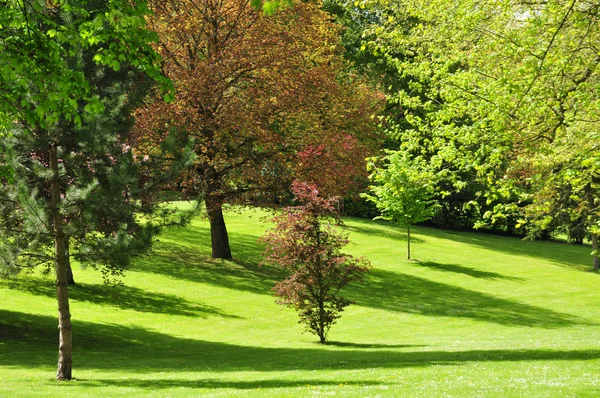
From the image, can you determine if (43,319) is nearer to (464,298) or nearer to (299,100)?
(299,100)

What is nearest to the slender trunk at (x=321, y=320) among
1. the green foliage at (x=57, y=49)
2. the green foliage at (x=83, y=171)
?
the green foliage at (x=83, y=171)

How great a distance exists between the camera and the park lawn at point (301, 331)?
1273cm

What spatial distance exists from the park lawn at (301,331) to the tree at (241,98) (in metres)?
4.39

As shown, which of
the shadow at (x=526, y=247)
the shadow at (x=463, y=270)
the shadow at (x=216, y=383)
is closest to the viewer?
the shadow at (x=216, y=383)

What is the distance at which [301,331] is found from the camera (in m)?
23.0

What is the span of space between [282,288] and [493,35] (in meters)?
9.25

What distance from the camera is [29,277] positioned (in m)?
25.5

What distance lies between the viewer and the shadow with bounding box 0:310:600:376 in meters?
15.7

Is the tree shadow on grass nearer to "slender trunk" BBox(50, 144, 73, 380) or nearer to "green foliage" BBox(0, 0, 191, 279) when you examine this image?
"green foliage" BBox(0, 0, 191, 279)

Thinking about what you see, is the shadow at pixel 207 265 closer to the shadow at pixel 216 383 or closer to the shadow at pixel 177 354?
the shadow at pixel 177 354

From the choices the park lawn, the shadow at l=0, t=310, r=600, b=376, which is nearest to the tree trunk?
the park lawn

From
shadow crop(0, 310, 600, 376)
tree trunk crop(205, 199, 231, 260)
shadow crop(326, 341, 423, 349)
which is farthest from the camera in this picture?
tree trunk crop(205, 199, 231, 260)

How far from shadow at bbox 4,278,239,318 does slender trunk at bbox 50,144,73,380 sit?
8.50 metres

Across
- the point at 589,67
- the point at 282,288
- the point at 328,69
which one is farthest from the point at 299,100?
the point at 589,67
